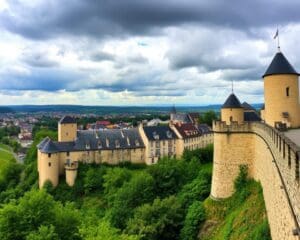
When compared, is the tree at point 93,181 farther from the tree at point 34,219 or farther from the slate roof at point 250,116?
the tree at point 34,219

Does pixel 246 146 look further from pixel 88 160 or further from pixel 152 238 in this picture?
pixel 88 160

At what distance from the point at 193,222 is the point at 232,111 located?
11394 millimetres

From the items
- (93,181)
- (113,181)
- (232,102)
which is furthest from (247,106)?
(93,181)

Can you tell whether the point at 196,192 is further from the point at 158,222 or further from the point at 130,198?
the point at 130,198

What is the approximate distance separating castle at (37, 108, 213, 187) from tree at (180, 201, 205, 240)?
2821 centimetres

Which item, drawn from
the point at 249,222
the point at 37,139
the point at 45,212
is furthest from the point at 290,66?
the point at 37,139

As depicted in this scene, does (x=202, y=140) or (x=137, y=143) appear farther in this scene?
(x=202, y=140)

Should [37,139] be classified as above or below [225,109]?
below

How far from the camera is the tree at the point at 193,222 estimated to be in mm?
35062

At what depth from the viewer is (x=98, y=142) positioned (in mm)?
65688

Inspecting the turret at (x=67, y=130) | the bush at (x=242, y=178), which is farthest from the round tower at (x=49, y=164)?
the bush at (x=242, y=178)

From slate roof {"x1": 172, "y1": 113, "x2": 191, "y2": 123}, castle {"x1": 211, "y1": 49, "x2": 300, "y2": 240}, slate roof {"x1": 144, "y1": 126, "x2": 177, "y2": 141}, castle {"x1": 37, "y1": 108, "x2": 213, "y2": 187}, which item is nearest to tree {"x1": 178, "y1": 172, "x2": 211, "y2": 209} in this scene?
castle {"x1": 211, "y1": 49, "x2": 300, "y2": 240}

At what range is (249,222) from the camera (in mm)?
25641

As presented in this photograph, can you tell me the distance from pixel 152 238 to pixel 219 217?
7.35 meters
